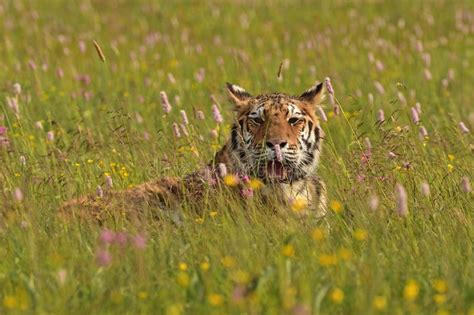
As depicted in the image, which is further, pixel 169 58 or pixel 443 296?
pixel 169 58

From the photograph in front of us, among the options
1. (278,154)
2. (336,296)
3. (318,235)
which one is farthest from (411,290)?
(278,154)

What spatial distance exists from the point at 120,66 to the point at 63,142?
3649 millimetres

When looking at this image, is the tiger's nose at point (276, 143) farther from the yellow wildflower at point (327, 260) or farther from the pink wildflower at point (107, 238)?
the yellow wildflower at point (327, 260)

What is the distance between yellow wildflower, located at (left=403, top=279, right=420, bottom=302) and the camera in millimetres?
4660

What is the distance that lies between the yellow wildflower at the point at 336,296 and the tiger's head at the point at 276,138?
2066 mm

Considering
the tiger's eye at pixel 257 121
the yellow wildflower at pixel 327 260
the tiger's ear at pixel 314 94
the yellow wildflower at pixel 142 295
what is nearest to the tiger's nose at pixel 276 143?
the tiger's eye at pixel 257 121

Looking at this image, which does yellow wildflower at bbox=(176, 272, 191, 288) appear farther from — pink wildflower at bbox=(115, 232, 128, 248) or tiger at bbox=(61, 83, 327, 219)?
tiger at bbox=(61, 83, 327, 219)

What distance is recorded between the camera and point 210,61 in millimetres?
14133

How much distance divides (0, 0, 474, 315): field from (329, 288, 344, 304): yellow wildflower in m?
0.01

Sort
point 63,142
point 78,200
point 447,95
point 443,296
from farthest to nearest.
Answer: point 447,95 < point 63,142 < point 78,200 < point 443,296

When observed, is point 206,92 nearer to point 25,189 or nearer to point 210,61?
point 210,61

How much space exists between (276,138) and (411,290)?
2680mm

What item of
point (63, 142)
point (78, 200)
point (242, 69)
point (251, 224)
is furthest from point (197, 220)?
point (242, 69)

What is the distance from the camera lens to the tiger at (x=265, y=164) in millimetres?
7027
